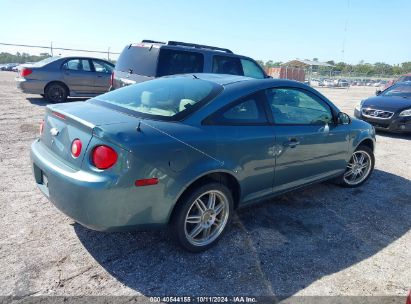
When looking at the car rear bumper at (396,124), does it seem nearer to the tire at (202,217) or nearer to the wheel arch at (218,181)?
the wheel arch at (218,181)

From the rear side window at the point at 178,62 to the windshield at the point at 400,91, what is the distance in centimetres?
577


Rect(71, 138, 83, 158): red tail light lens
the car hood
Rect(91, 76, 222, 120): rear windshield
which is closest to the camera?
Rect(71, 138, 83, 158): red tail light lens

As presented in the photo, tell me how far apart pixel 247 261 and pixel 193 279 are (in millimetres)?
540

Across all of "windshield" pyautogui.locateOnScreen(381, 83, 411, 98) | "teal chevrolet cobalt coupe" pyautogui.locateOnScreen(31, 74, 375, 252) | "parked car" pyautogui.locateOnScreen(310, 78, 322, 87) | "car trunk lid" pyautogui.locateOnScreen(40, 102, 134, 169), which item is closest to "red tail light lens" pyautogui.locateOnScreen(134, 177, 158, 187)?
"teal chevrolet cobalt coupe" pyautogui.locateOnScreen(31, 74, 375, 252)

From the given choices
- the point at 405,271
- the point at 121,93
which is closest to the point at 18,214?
the point at 121,93

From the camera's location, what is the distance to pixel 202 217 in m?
3.10

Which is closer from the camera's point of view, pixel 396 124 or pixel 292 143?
pixel 292 143

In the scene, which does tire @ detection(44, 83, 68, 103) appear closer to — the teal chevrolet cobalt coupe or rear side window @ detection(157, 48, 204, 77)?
rear side window @ detection(157, 48, 204, 77)

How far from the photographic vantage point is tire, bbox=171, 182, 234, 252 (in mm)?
2863

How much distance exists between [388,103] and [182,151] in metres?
7.89

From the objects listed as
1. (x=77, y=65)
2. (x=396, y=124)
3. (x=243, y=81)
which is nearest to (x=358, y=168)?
(x=243, y=81)

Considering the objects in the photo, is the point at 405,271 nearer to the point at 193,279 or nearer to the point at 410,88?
the point at 193,279

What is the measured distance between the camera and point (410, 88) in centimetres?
982

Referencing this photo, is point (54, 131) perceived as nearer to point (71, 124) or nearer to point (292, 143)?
point (71, 124)
